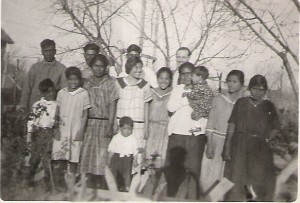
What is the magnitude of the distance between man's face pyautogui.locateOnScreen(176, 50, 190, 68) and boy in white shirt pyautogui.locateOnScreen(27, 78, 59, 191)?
973 millimetres

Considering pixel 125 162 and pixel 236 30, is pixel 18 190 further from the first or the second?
pixel 236 30

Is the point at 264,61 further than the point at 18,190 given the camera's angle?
Yes

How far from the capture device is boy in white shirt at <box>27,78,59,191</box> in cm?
341

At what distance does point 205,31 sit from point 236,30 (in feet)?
0.84

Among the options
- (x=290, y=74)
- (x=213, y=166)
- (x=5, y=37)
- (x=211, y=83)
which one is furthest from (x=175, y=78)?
(x=5, y=37)

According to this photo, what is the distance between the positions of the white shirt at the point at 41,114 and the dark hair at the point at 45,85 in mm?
67

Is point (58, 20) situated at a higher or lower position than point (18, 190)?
higher

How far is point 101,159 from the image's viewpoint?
136 inches

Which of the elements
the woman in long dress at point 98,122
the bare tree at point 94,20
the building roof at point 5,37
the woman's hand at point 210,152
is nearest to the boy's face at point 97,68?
the woman in long dress at point 98,122

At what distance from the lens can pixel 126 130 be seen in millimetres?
3439

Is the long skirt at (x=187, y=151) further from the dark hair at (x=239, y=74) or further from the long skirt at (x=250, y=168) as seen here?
the dark hair at (x=239, y=74)

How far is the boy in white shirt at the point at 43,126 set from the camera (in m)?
3.41

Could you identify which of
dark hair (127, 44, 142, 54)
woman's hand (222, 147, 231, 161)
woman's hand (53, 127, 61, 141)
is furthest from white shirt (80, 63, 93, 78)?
woman's hand (222, 147, 231, 161)

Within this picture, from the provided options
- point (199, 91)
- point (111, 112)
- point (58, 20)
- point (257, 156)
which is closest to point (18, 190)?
point (111, 112)
